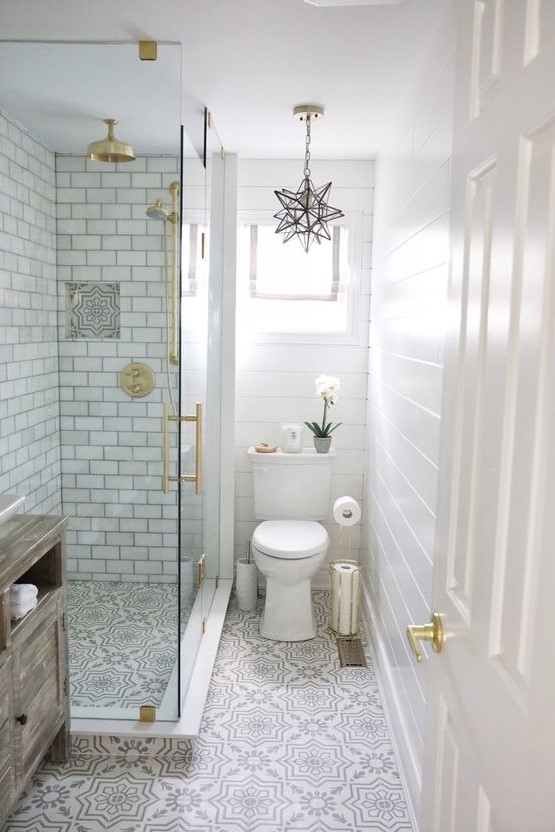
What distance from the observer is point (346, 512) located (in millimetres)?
3506

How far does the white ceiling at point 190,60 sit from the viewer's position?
196 centimetres

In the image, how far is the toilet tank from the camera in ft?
12.0

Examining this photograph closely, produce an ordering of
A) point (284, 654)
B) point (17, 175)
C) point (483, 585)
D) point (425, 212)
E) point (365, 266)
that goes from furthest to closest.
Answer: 1. point (365, 266)
2. point (284, 654)
3. point (17, 175)
4. point (425, 212)
5. point (483, 585)

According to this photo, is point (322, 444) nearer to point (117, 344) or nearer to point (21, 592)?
point (117, 344)

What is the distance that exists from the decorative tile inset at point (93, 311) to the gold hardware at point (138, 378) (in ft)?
0.45

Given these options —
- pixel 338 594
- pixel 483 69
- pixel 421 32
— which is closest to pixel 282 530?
pixel 338 594

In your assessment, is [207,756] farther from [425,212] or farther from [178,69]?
[178,69]

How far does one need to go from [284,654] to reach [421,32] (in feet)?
8.77

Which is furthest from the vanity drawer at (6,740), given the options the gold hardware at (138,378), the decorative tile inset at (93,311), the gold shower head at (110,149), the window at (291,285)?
the window at (291,285)

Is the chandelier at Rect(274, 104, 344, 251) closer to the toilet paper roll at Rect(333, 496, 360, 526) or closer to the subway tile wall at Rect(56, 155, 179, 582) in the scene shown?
the subway tile wall at Rect(56, 155, 179, 582)

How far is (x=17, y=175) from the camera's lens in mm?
2340

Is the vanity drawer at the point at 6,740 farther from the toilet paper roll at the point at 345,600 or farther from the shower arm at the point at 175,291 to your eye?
the toilet paper roll at the point at 345,600

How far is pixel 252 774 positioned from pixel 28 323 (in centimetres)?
181

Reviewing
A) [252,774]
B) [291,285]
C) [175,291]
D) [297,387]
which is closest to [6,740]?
[252,774]
